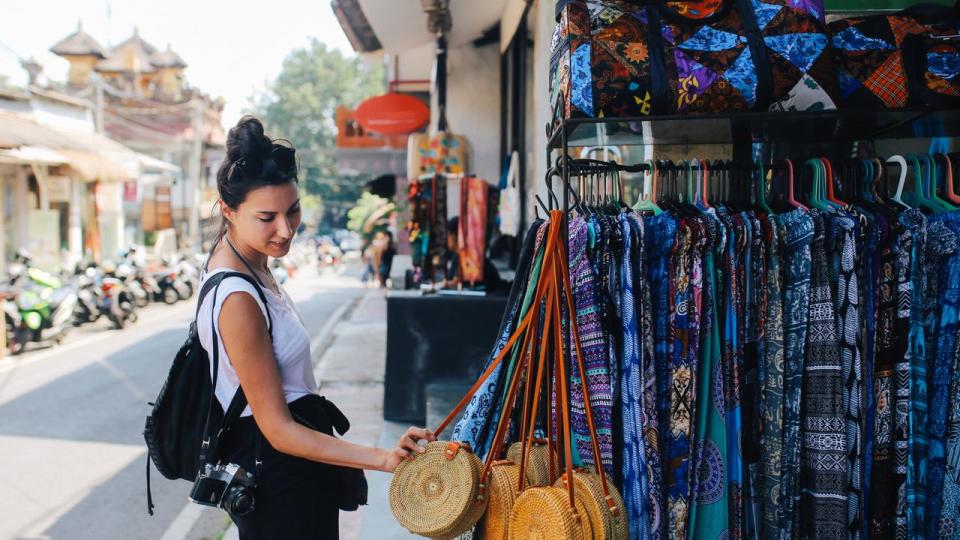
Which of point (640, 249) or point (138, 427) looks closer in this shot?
point (640, 249)

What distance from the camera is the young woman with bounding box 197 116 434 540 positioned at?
75.5 inches

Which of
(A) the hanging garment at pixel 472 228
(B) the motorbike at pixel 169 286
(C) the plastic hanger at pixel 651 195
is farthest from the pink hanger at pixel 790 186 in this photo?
(B) the motorbike at pixel 169 286

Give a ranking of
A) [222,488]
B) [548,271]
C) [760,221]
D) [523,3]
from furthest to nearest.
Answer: [523,3] → [760,221] → [548,271] → [222,488]

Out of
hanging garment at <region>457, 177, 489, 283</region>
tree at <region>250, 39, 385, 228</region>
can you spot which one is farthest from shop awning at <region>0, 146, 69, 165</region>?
tree at <region>250, 39, 385, 228</region>

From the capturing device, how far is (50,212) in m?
19.3

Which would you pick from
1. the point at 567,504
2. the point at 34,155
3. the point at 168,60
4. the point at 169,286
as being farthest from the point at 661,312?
the point at 168,60

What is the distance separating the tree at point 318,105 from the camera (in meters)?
62.2

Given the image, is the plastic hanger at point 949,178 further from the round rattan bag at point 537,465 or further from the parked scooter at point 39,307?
the parked scooter at point 39,307

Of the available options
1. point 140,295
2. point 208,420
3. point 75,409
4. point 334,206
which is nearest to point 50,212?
point 140,295

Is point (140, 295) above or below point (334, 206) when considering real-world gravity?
below

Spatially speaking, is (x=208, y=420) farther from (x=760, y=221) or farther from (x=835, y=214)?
(x=835, y=214)

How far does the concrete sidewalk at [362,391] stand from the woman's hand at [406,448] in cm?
203

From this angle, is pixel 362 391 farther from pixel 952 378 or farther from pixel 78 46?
pixel 78 46

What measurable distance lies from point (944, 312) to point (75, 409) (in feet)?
24.2
